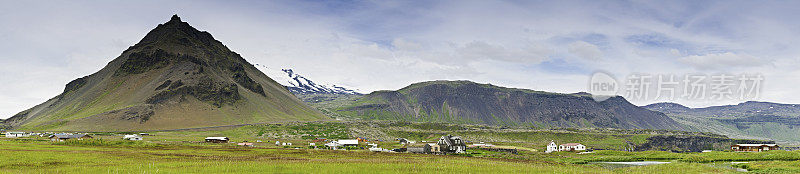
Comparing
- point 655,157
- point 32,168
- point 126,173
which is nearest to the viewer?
point 126,173

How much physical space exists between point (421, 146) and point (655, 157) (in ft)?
174

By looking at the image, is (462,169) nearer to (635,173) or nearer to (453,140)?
(635,173)

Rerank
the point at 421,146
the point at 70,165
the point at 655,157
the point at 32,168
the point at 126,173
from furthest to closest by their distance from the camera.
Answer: the point at 421,146
the point at 655,157
the point at 70,165
the point at 32,168
the point at 126,173

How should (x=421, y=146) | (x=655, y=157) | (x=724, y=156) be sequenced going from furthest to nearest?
(x=421, y=146) < (x=655, y=157) < (x=724, y=156)

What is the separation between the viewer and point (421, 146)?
414ft

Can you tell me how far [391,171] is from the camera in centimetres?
4838

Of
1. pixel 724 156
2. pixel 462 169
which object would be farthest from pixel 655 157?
pixel 462 169

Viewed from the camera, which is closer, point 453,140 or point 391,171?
point 391,171

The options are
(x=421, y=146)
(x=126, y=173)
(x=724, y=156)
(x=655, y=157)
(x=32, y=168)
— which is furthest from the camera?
(x=421, y=146)

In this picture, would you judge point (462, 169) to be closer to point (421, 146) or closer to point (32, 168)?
point (32, 168)

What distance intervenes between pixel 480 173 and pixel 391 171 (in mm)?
8645

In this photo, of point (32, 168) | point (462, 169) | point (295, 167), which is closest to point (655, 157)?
point (462, 169)

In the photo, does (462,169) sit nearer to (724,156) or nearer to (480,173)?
(480,173)

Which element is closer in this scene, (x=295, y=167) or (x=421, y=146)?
(x=295, y=167)
